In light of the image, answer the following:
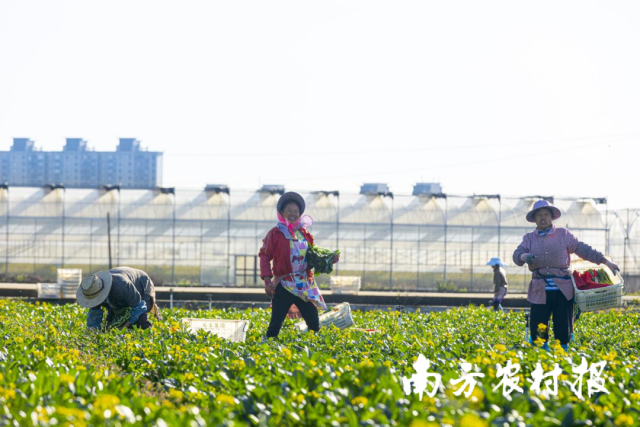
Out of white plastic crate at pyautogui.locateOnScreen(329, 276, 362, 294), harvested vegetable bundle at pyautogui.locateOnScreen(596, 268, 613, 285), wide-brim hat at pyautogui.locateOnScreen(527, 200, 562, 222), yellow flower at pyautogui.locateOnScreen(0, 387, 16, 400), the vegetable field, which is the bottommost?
white plastic crate at pyautogui.locateOnScreen(329, 276, 362, 294)

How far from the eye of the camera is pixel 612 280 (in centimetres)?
Result: 762

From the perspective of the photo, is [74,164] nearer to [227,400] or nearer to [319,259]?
[319,259]

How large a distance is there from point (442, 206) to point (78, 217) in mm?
11898

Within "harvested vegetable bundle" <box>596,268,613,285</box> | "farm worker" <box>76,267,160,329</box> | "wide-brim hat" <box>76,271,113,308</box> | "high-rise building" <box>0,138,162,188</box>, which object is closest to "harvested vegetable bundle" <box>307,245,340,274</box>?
"farm worker" <box>76,267,160,329</box>

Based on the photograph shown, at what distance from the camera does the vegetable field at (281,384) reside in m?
3.35

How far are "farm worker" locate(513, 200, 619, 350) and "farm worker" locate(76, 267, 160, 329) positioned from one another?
379cm

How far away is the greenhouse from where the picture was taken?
24.5m

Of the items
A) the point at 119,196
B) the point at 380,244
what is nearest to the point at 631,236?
the point at 380,244

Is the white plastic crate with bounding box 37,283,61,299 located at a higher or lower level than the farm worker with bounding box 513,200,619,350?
lower

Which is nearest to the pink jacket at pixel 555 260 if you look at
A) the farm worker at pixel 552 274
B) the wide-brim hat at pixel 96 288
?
the farm worker at pixel 552 274

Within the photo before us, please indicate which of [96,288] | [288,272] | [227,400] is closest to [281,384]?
[227,400]

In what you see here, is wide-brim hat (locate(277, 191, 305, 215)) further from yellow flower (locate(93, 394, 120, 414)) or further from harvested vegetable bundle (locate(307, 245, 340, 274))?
yellow flower (locate(93, 394, 120, 414))

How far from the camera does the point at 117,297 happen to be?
25.1 feet

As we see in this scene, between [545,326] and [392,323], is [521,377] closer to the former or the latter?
[545,326]
